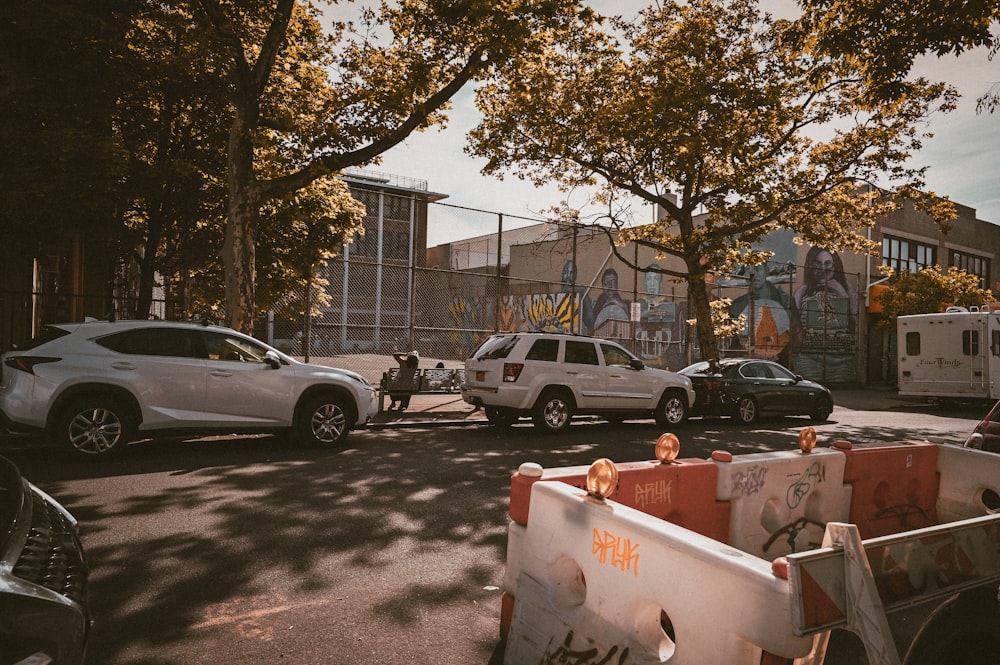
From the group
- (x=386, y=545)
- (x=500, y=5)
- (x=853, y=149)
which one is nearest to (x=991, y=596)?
(x=386, y=545)

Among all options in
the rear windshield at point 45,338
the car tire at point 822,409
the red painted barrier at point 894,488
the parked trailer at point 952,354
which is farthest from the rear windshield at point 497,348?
the parked trailer at point 952,354

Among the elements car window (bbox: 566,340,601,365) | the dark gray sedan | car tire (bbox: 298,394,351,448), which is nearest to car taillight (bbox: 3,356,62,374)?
car tire (bbox: 298,394,351,448)

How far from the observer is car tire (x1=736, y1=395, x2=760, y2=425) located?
49.6 ft

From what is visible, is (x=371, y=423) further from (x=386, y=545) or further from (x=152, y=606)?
(x=152, y=606)

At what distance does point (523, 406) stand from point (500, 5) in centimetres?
762

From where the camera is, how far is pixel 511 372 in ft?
39.1

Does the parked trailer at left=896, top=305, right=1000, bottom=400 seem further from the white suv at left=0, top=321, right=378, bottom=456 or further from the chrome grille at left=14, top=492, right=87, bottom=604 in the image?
the chrome grille at left=14, top=492, right=87, bottom=604

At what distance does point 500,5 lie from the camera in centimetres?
Answer: 1259

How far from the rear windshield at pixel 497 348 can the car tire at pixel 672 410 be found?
12.3 feet

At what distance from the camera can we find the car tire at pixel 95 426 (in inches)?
306

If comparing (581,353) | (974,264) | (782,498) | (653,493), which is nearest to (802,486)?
(782,498)

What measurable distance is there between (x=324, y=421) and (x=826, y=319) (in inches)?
1157

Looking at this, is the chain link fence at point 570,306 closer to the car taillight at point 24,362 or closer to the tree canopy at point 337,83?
the tree canopy at point 337,83

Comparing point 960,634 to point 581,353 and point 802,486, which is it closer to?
point 802,486
